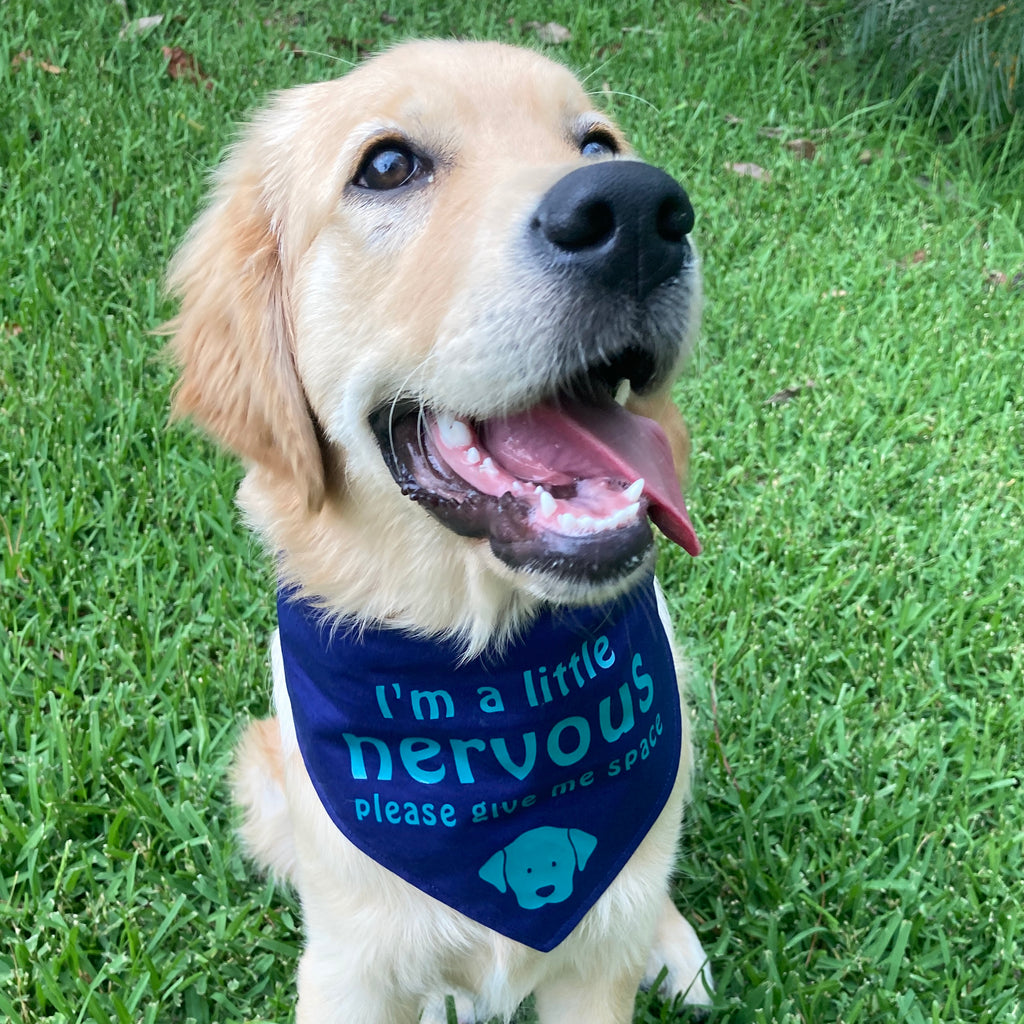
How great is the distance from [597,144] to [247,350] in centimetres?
89

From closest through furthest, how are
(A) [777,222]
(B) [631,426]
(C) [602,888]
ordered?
(B) [631,426] < (C) [602,888] < (A) [777,222]

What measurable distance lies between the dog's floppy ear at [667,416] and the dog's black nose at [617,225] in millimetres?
328

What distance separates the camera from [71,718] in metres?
2.75

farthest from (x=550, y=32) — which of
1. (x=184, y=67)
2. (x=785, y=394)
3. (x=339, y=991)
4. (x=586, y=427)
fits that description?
(x=339, y=991)

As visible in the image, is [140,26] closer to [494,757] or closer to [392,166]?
[392,166]

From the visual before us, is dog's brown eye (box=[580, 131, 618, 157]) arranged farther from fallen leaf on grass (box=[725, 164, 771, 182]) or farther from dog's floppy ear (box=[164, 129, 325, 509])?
fallen leaf on grass (box=[725, 164, 771, 182])

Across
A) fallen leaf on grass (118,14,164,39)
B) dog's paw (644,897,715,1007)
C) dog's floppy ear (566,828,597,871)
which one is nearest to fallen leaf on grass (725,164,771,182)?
fallen leaf on grass (118,14,164,39)

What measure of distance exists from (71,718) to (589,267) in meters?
2.11

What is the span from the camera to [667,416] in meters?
2.05

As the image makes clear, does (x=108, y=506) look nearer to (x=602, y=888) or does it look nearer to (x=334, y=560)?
(x=334, y=560)

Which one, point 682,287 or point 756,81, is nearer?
point 682,287

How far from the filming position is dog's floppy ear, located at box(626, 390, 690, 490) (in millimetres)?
1926

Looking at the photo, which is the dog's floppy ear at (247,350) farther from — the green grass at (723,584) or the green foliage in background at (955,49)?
the green foliage in background at (955,49)

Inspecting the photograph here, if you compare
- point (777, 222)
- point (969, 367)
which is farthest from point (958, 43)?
point (969, 367)
